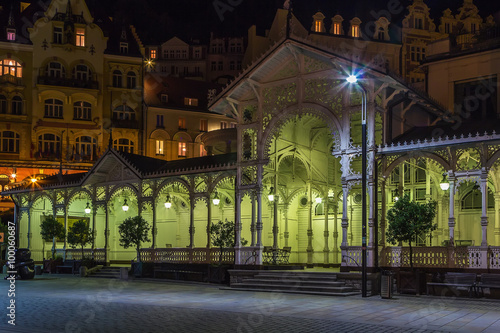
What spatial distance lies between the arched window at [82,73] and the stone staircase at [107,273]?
31.2m

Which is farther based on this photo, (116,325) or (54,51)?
(54,51)

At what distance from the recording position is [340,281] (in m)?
24.3

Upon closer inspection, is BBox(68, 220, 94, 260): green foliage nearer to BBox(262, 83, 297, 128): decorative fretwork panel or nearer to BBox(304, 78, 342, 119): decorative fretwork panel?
BBox(262, 83, 297, 128): decorative fretwork panel

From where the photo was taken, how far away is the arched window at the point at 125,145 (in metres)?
63.3

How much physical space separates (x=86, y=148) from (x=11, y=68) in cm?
1052

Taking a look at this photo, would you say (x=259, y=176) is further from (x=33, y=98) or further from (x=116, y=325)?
(x=33, y=98)

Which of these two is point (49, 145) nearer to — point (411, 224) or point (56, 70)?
point (56, 70)

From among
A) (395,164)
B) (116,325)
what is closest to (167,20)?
(395,164)

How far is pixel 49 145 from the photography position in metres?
61.2

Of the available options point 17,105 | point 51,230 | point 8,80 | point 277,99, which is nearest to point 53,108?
point 17,105

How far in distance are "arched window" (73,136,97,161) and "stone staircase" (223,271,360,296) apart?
37.6 m

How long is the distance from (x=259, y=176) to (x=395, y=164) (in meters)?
6.61

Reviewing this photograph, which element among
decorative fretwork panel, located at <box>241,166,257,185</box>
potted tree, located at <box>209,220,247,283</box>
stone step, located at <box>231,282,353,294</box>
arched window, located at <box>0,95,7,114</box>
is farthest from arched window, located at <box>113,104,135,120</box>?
stone step, located at <box>231,282,353,294</box>

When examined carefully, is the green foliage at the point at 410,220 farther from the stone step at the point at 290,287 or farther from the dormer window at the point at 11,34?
the dormer window at the point at 11,34
